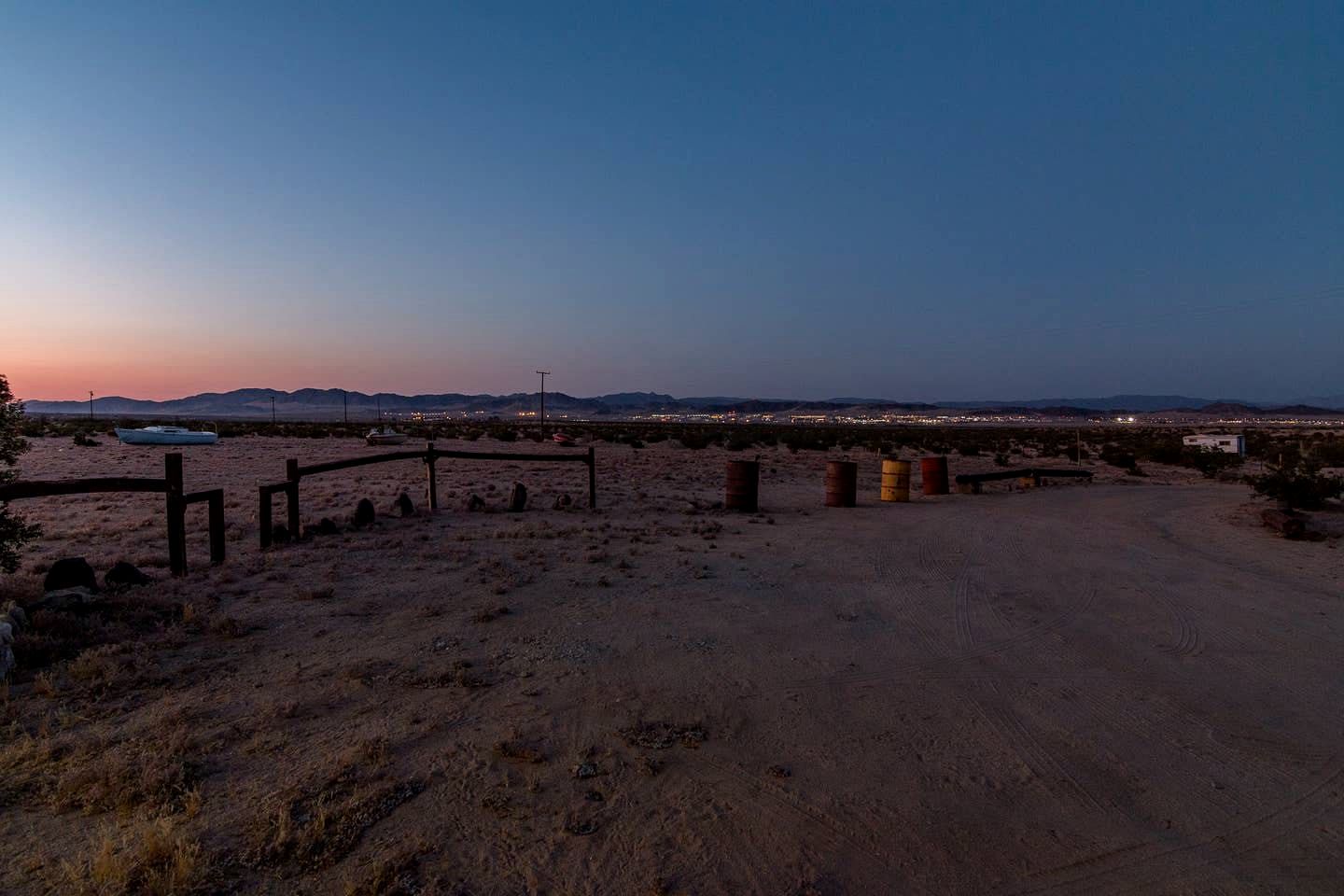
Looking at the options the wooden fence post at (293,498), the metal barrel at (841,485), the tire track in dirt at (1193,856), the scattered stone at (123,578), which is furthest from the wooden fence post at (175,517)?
the metal barrel at (841,485)

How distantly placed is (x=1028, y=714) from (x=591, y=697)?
3.08 m

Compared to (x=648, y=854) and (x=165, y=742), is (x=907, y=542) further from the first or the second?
(x=165, y=742)

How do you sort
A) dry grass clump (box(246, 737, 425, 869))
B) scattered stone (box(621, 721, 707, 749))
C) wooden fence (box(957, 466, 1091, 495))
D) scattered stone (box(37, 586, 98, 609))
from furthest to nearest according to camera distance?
wooden fence (box(957, 466, 1091, 495)), scattered stone (box(37, 586, 98, 609)), scattered stone (box(621, 721, 707, 749)), dry grass clump (box(246, 737, 425, 869))

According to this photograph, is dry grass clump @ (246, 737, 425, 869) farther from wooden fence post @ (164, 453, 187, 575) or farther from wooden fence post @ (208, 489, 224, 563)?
wooden fence post @ (208, 489, 224, 563)

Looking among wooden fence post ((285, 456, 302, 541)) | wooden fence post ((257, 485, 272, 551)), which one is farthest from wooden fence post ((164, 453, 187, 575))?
wooden fence post ((285, 456, 302, 541))

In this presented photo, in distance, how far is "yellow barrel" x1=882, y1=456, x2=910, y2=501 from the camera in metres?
18.3

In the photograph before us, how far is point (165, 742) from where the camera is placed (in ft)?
15.1

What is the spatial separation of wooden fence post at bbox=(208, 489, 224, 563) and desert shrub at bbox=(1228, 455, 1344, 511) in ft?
60.5

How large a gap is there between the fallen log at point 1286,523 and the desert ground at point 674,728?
274 cm

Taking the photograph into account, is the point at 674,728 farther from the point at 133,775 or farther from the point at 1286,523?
the point at 1286,523

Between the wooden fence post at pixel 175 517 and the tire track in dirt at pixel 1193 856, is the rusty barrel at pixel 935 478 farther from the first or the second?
the wooden fence post at pixel 175 517

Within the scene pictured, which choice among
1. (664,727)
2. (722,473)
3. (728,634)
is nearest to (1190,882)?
(664,727)

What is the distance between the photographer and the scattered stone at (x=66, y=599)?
704 cm

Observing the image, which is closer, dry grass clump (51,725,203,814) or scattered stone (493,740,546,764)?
dry grass clump (51,725,203,814)
